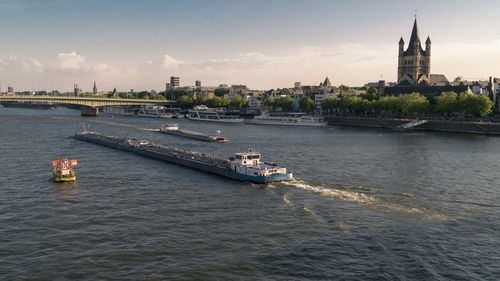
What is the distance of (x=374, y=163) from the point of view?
5866 centimetres

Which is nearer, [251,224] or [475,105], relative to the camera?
[251,224]

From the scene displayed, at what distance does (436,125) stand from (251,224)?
103m

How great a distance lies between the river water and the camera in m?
23.6

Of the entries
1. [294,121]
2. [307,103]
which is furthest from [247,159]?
[307,103]

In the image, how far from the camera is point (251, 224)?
30922 millimetres

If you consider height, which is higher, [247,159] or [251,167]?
[247,159]

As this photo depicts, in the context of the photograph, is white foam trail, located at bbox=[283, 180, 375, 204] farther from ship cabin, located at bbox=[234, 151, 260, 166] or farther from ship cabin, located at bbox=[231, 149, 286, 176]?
ship cabin, located at bbox=[234, 151, 260, 166]

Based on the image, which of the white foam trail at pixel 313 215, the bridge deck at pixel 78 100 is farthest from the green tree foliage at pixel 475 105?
the bridge deck at pixel 78 100

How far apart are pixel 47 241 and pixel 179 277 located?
10597 mm

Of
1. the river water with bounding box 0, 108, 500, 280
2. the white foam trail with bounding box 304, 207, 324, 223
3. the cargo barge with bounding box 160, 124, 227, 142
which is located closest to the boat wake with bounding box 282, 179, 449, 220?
the river water with bounding box 0, 108, 500, 280

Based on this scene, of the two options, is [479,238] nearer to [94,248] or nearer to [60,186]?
[94,248]

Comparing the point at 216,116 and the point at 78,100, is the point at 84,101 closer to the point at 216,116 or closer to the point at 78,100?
the point at 78,100

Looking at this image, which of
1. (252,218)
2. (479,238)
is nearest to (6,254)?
(252,218)

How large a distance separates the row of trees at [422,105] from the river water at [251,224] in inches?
2945
